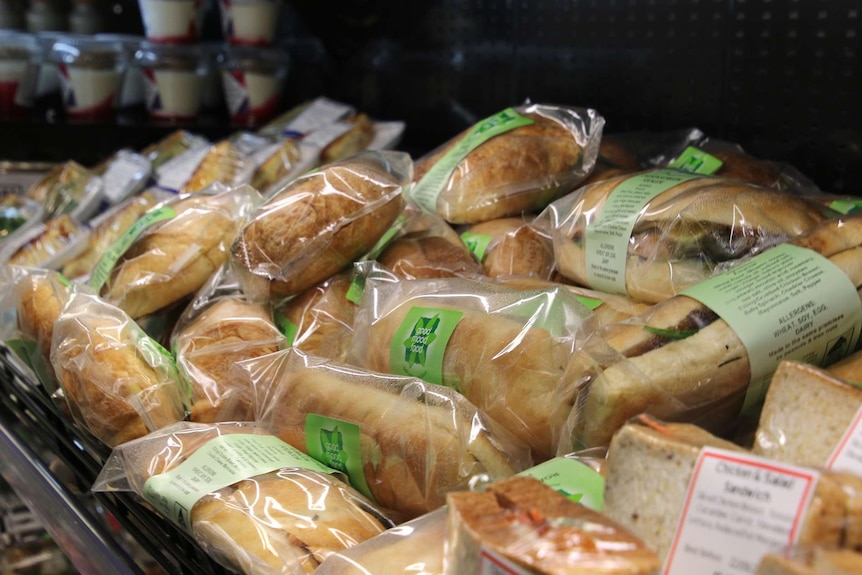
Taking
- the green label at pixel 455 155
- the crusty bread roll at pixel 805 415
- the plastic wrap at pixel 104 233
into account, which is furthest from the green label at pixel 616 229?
the plastic wrap at pixel 104 233

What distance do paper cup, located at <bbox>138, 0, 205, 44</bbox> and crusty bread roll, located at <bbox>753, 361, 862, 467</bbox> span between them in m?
2.36

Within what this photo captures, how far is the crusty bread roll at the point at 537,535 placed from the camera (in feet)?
1.82

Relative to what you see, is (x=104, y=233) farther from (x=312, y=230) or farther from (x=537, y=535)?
(x=537, y=535)

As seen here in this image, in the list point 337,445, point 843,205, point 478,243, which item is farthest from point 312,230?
point 843,205

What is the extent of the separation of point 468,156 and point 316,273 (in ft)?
1.18

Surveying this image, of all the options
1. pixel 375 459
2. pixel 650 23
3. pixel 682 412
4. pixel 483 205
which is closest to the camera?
pixel 682 412

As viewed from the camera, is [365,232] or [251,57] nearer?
[365,232]

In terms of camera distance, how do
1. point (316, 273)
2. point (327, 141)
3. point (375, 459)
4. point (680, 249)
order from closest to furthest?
point (375, 459) < point (680, 249) < point (316, 273) < point (327, 141)

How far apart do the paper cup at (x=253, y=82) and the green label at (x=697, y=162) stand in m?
1.51

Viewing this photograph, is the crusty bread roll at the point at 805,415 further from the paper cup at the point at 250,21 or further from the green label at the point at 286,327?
the paper cup at the point at 250,21

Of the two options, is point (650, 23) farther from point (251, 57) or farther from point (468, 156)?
point (251, 57)

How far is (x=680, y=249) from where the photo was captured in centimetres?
109

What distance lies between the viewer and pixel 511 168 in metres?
1.46

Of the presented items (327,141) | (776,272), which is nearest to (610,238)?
(776,272)
